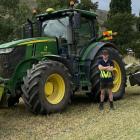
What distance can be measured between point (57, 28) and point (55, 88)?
1.88 metres

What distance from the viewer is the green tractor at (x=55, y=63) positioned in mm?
10164

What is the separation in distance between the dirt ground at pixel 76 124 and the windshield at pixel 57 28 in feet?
6.20

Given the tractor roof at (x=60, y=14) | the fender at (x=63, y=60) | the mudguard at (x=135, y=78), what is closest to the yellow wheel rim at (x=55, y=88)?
the fender at (x=63, y=60)

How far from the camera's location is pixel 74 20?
11.3 m

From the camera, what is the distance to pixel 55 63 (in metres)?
10.5

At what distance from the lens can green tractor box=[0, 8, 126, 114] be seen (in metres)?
10.2

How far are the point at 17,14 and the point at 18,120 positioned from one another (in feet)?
61.1

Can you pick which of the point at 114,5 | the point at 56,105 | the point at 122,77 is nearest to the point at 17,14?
the point at 114,5

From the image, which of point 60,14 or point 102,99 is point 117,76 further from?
point 60,14

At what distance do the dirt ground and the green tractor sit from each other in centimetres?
38

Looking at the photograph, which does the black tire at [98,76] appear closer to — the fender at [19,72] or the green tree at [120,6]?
the fender at [19,72]

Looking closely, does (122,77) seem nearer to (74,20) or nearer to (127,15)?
(74,20)

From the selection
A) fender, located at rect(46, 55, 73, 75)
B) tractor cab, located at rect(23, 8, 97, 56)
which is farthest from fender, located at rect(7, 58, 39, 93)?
tractor cab, located at rect(23, 8, 97, 56)

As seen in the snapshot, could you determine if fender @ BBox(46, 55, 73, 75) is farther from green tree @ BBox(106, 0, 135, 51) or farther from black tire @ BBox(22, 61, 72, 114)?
green tree @ BBox(106, 0, 135, 51)
